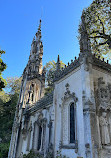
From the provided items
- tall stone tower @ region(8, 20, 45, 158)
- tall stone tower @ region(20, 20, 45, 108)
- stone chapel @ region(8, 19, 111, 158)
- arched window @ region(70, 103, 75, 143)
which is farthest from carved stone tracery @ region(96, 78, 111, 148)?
tall stone tower @ region(20, 20, 45, 108)

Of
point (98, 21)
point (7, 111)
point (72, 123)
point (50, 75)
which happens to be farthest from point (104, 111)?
point (7, 111)

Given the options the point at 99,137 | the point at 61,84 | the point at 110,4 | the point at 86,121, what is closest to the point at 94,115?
the point at 86,121

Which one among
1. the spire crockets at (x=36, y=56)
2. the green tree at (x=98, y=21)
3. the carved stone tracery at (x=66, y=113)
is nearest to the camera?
the carved stone tracery at (x=66, y=113)

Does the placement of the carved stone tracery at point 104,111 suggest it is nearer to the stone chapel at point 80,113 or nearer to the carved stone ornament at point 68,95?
the stone chapel at point 80,113

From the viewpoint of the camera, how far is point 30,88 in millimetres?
21031

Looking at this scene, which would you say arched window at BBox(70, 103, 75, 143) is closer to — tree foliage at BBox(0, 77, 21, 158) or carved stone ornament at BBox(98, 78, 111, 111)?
carved stone ornament at BBox(98, 78, 111, 111)

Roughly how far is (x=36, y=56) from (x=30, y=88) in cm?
729

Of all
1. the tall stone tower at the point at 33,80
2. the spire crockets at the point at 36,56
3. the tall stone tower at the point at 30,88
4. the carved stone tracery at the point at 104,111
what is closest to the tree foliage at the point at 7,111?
the tall stone tower at the point at 30,88

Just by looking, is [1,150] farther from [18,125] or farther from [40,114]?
[40,114]

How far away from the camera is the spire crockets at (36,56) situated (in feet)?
78.9

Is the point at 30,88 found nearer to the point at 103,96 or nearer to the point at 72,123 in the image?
the point at 72,123

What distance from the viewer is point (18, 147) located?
1694 cm

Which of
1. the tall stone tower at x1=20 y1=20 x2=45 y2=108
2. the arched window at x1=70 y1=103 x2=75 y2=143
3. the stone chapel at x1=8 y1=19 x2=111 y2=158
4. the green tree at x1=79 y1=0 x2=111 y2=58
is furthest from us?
the tall stone tower at x1=20 y1=20 x2=45 y2=108

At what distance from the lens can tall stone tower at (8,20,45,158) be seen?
61.0ft
